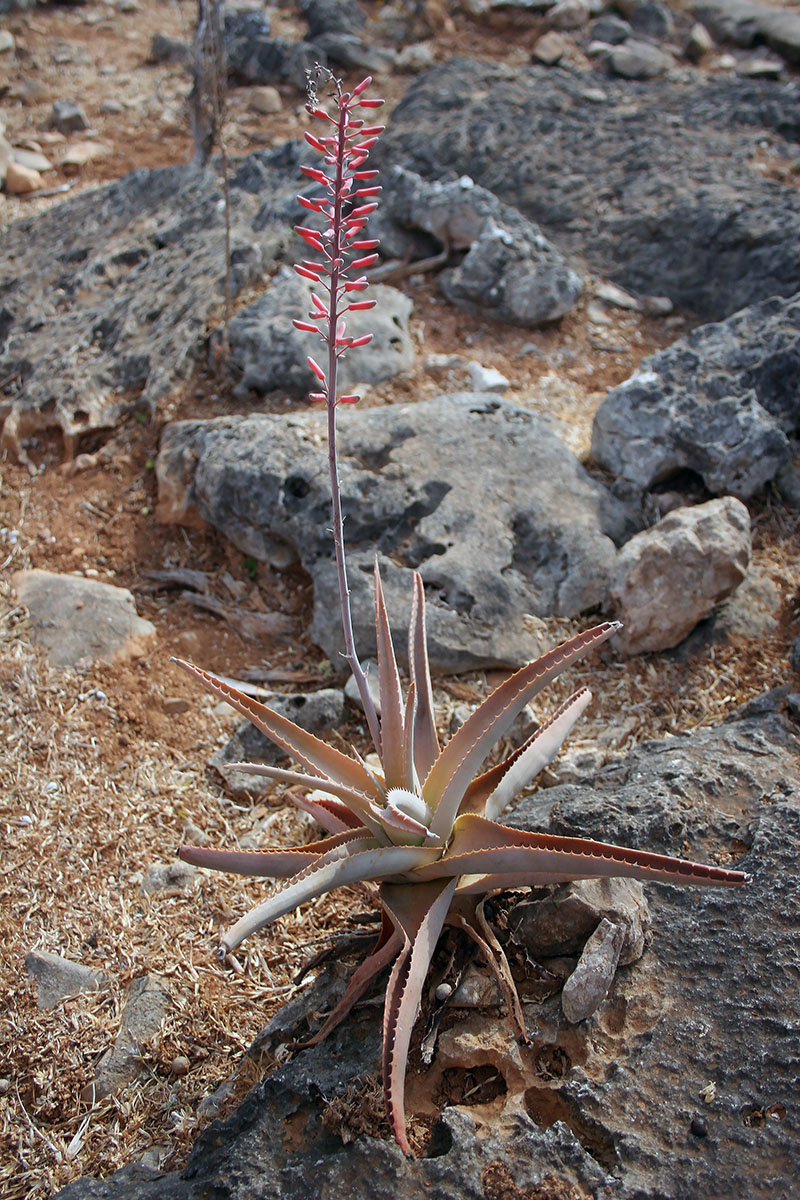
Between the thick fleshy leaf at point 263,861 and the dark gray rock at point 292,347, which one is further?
the dark gray rock at point 292,347

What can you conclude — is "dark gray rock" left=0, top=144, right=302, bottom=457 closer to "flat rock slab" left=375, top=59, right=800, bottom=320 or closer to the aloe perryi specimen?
"flat rock slab" left=375, top=59, right=800, bottom=320

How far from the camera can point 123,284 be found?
17.5 ft

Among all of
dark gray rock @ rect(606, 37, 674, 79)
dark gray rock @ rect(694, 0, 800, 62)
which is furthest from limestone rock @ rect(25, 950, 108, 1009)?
dark gray rock @ rect(694, 0, 800, 62)

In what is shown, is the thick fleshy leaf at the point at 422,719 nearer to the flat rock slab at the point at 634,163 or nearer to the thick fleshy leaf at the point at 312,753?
the thick fleshy leaf at the point at 312,753

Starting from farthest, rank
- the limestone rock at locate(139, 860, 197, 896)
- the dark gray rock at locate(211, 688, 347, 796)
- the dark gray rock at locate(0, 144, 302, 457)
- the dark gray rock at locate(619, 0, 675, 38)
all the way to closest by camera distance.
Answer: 1. the dark gray rock at locate(619, 0, 675, 38)
2. the dark gray rock at locate(0, 144, 302, 457)
3. the dark gray rock at locate(211, 688, 347, 796)
4. the limestone rock at locate(139, 860, 197, 896)

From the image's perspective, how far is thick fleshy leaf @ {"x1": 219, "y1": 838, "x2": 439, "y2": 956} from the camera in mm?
1593

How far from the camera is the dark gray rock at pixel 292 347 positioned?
4.19 metres

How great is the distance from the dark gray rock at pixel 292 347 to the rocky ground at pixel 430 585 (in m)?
0.03

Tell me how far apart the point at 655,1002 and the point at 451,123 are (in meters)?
5.97

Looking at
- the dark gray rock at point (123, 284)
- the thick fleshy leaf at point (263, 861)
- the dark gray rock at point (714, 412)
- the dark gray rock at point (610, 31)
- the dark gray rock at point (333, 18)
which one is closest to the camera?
the thick fleshy leaf at point (263, 861)

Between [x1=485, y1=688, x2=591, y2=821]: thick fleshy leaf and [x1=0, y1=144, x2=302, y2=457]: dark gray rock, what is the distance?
2.96m

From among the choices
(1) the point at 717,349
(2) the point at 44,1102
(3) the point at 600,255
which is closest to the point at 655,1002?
(2) the point at 44,1102

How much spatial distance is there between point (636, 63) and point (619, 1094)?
8140 millimetres

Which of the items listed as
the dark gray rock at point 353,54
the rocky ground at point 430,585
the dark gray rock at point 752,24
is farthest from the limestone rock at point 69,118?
the dark gray rock at point 752,24
